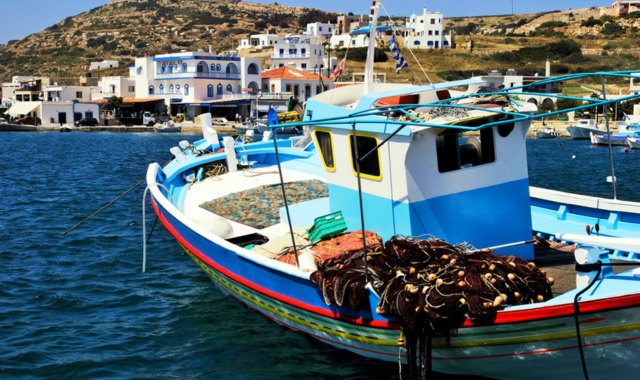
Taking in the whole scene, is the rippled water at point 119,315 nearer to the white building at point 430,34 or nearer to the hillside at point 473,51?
the hillside at point 473,51

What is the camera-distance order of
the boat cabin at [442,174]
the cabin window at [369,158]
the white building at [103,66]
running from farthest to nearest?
the white building at [103,66] < the cabin window at [369,158] < the boat cabin at [442,174]

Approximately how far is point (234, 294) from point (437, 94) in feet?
16.5

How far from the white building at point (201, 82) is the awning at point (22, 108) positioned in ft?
48.7

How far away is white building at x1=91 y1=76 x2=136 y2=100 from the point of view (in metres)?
108

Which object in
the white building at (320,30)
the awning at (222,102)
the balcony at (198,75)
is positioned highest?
the white building at (320,30)

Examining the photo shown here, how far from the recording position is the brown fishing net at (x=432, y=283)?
28.2ft

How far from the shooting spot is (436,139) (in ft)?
35.9

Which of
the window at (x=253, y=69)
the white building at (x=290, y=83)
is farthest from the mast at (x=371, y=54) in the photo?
the window at (x=253, y=69)

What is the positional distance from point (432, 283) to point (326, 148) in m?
4.08

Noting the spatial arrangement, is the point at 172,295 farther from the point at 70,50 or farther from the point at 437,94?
the point at 70,50

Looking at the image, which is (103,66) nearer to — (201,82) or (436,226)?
(201,82)

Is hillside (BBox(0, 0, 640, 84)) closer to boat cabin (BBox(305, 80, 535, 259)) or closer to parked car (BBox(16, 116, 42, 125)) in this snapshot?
parked car (BBox(16, 116, 42, 125))

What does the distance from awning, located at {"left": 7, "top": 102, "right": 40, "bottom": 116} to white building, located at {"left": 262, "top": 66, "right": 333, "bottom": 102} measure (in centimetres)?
3113

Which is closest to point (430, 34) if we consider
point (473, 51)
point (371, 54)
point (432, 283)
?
point (473, 51)
